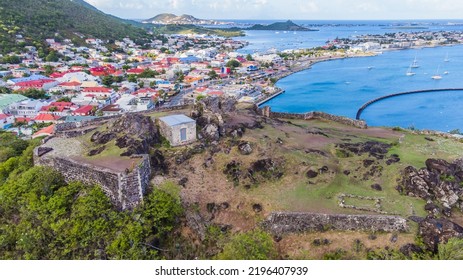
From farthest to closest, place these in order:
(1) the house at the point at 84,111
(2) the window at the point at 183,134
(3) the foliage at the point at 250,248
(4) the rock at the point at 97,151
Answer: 1. (1) the house at the point at 84,111
2. (2) the window at the point at 183,134
3. (4) the rock at the point at 97,151
4. (3) the foliage at the point at 250,248

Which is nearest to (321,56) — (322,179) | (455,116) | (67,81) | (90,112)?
(455,116)

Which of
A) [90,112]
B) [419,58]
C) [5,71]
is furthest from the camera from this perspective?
[419,58]

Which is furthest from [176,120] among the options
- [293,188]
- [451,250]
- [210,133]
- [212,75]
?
[212,75]

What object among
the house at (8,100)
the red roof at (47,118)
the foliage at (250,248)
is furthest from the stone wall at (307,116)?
the house at (8,100)

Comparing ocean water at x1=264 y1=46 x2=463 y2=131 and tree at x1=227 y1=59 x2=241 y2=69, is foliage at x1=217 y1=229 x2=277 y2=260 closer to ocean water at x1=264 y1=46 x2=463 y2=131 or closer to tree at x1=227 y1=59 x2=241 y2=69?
ocean water at x1=264 y1=46 x2=463 y2=131

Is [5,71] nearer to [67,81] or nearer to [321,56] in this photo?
[67,81]

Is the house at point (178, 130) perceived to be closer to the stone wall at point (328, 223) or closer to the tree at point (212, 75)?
the stone wall at point (328, 223)

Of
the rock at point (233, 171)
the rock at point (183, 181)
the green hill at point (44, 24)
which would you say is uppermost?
the green hill at point (44, 24)

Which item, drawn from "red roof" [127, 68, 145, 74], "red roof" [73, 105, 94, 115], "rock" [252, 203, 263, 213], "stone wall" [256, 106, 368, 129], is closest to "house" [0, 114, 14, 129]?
"red roof" [73, 105, 94, 115]

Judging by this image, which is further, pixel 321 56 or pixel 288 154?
pixel 321 56
